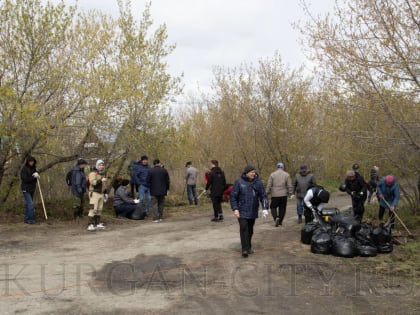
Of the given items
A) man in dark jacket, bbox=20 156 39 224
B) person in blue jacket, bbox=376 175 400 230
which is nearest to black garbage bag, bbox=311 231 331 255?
person in blue jacket, bbox=376 175 400 230

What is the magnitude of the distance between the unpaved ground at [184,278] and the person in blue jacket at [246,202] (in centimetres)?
43

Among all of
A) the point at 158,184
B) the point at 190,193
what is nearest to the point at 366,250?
the point at 158,184

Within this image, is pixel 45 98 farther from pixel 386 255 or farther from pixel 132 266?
pixel 386 255

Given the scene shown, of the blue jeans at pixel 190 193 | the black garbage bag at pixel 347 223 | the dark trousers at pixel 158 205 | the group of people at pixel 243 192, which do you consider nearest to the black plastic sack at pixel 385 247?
the black garbage bag at pixel 347 223

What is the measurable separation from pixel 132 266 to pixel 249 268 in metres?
2.09

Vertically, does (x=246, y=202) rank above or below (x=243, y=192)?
below

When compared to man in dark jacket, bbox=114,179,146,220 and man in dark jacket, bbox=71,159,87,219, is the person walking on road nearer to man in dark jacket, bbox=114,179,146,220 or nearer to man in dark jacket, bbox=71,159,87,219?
man in dark jacket, bbox=71,159,87,219

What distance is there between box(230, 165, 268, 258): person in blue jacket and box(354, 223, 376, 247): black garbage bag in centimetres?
206

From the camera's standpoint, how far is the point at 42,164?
45.4 ft

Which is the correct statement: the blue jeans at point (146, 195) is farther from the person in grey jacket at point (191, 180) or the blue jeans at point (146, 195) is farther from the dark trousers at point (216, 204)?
the person in grey jacket at point (191, 180)

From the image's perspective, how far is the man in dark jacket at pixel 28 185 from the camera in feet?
38.5

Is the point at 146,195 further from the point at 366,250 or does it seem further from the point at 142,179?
the point at 366,250

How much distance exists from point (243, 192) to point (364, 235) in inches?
108

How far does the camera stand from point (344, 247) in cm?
852
